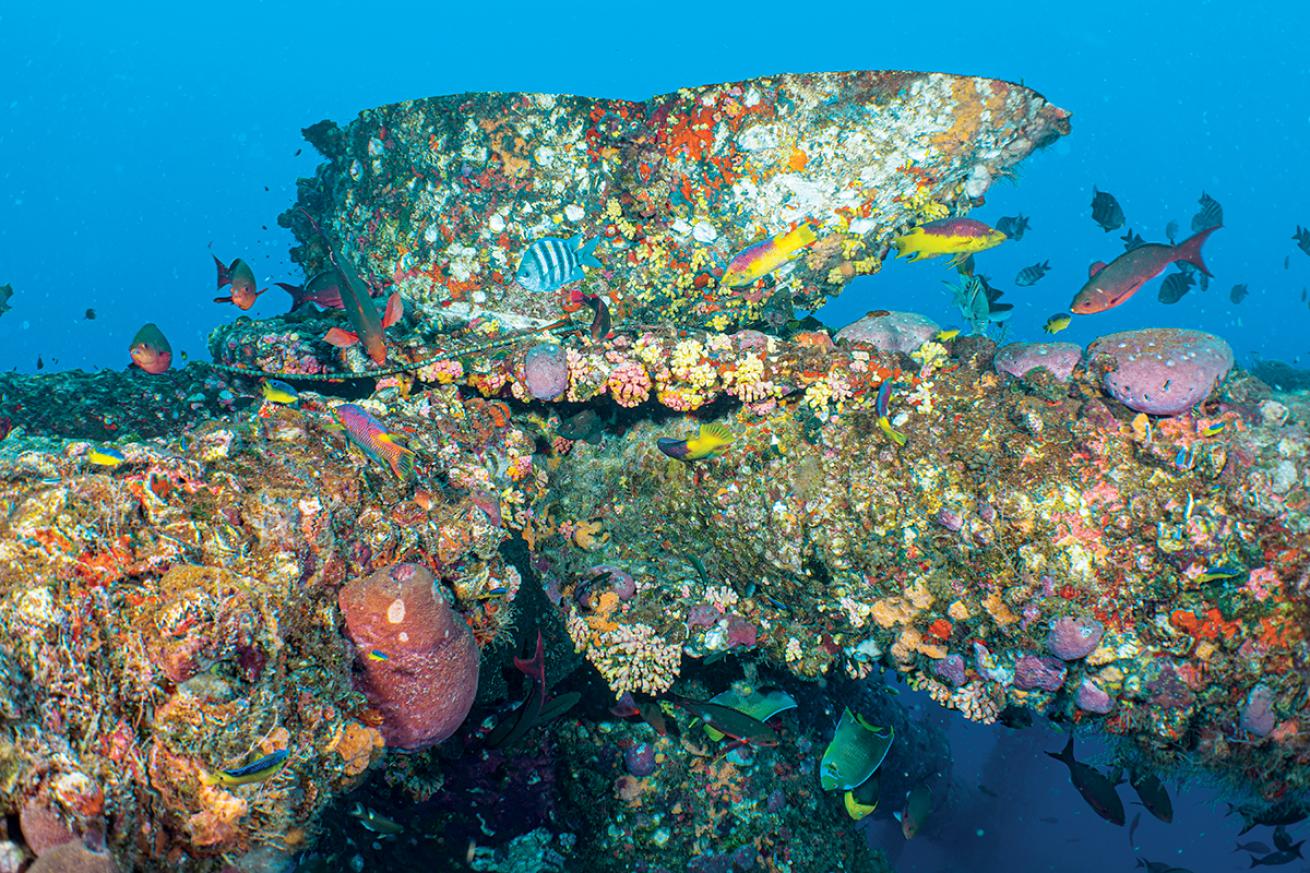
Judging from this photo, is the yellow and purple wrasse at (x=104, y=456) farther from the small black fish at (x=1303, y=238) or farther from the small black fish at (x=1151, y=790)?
the small black fish at (x=1303, y=238)

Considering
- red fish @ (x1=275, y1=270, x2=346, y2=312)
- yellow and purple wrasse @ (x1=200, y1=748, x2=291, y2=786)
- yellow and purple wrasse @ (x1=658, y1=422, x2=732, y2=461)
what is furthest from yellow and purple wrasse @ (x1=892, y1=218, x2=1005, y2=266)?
yellow and purple wrasse @ (x1=200, y1=748, x2=291, y2=786)

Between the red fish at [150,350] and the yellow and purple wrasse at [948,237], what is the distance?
617 centimetres

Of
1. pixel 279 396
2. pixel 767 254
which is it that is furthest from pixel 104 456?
pixel 767 254

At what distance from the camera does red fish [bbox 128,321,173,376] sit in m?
4.89

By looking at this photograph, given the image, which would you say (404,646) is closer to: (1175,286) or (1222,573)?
(1222,573)

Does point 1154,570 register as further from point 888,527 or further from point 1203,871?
point 1203,871

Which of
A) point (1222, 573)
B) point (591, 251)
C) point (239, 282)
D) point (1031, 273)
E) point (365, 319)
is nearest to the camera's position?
point (1222, 573)

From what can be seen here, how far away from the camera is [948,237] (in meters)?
4.72

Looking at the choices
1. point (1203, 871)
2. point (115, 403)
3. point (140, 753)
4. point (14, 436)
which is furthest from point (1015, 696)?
point (1203, 871)

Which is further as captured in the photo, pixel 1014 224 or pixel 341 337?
pixel 1014 224

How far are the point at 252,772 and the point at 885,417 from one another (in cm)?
420

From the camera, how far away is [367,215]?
6.40 m

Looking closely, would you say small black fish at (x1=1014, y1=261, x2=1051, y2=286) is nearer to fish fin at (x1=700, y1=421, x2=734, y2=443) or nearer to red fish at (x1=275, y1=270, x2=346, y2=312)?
fish fin at (x1=700, y1=421, x2=734, y2=443)

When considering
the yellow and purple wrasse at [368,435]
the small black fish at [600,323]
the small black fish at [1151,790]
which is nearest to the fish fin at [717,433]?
the small black fish at [600,323]
